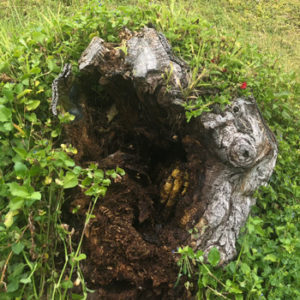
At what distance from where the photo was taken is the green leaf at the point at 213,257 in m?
1.85

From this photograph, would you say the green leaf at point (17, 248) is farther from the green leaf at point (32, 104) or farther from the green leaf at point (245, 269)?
the green leaf at point (245, 269)

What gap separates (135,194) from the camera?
2.21 metres

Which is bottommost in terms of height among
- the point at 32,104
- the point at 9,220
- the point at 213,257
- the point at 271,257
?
the point at 271,257

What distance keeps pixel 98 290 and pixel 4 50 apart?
2326 mm

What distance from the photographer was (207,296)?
6.19ft

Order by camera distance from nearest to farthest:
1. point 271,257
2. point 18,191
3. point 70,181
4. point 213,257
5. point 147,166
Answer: point 18,191 → point 70,181 → point 213,257 → point 271,257 → point 147,166

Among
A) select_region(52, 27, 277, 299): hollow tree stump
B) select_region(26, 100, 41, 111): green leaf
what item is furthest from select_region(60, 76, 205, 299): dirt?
select_region(26, 100, 41, 111): green leaf

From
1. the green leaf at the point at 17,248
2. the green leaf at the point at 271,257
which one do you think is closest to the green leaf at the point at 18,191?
the green leaf at the point at 17,248

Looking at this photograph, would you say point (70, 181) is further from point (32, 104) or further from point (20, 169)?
point (32, 104)

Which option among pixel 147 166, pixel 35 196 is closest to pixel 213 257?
pixel 147 166

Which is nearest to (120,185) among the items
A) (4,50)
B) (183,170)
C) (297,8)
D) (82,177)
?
(82,177)

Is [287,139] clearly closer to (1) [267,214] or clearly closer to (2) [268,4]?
(1) [267,214]

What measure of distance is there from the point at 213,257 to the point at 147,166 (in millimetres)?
947

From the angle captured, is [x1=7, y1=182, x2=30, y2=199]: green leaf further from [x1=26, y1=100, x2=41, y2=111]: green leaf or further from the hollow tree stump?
[x1=26, y1=100, x2=41, y2=111]: green leaf
